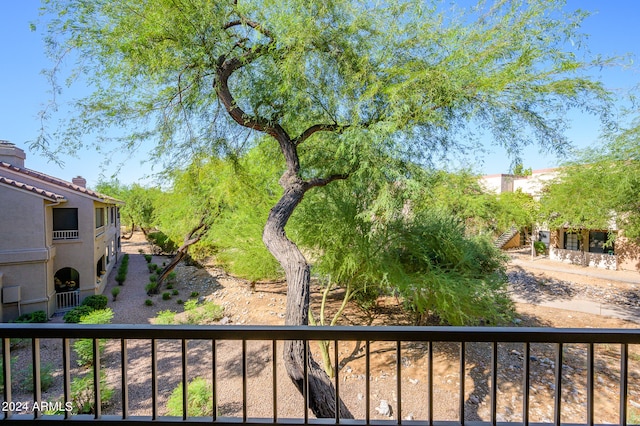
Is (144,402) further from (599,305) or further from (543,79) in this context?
(599,305)

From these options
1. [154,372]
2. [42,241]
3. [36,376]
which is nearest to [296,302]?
[154,372]

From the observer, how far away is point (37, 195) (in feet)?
27.9

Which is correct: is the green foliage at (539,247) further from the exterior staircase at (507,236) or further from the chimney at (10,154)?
the chimney at (10,154)

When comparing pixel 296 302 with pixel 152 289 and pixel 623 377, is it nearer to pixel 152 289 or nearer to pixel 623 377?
pixel 623 377

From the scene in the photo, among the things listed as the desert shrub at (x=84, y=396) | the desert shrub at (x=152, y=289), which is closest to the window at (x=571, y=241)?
the desert shrub at (x=152, y=289)

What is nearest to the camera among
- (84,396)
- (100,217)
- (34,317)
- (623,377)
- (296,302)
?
(623,377)

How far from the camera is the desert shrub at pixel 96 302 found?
9.38 m

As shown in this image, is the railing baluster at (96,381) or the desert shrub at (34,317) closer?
the railing baluster at (96,381)

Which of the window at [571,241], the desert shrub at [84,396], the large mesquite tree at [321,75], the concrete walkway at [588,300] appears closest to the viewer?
the large mesquite tree at [321,75]

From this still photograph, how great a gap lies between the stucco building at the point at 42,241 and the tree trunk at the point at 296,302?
7.47m

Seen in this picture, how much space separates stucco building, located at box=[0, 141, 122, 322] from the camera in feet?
27.1

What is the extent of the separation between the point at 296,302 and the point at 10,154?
11.0 m

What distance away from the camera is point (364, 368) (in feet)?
18.2

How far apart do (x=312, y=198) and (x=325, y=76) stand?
8.45ft
